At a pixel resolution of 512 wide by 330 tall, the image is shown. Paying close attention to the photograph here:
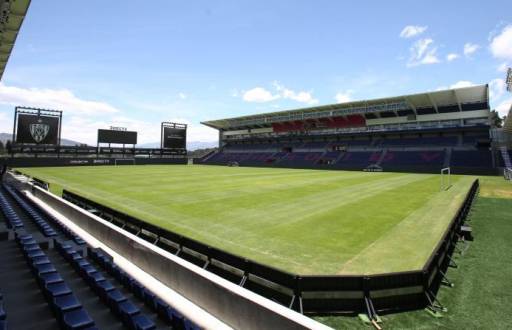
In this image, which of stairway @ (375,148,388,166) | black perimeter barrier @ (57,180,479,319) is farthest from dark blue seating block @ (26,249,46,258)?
stairway @ (375,148,388,166)

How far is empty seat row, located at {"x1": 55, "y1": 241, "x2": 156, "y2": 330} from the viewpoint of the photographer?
15.6ft

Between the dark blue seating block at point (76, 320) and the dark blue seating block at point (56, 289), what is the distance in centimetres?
82

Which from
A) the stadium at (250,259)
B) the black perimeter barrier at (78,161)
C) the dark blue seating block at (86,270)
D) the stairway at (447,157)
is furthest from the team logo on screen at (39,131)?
the stairway at (447,157)

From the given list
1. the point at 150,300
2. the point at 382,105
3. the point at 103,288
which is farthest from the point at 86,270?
the point at 382,105

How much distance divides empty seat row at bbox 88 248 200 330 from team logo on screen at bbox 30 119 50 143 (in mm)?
62332

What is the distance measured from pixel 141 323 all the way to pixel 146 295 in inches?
51.6

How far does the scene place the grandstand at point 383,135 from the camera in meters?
50.4

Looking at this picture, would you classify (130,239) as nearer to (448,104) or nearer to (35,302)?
(35,302)

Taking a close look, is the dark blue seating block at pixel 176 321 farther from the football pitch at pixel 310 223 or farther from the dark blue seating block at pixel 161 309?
the football pitch at pixel 310 223

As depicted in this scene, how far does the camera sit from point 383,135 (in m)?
64.4

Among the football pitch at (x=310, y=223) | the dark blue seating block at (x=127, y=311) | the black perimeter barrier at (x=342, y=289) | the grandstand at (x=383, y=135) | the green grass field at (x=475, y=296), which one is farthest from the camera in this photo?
the grandstand at (x=383, y=135)

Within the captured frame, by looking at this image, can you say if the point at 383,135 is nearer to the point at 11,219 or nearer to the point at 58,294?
the point at 11,219

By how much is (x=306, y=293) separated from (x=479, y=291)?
15.2 feet

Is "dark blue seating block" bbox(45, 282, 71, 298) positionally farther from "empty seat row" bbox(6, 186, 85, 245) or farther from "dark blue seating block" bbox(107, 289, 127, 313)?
"empty seat row" bbox(6, 186, 85, 245)
